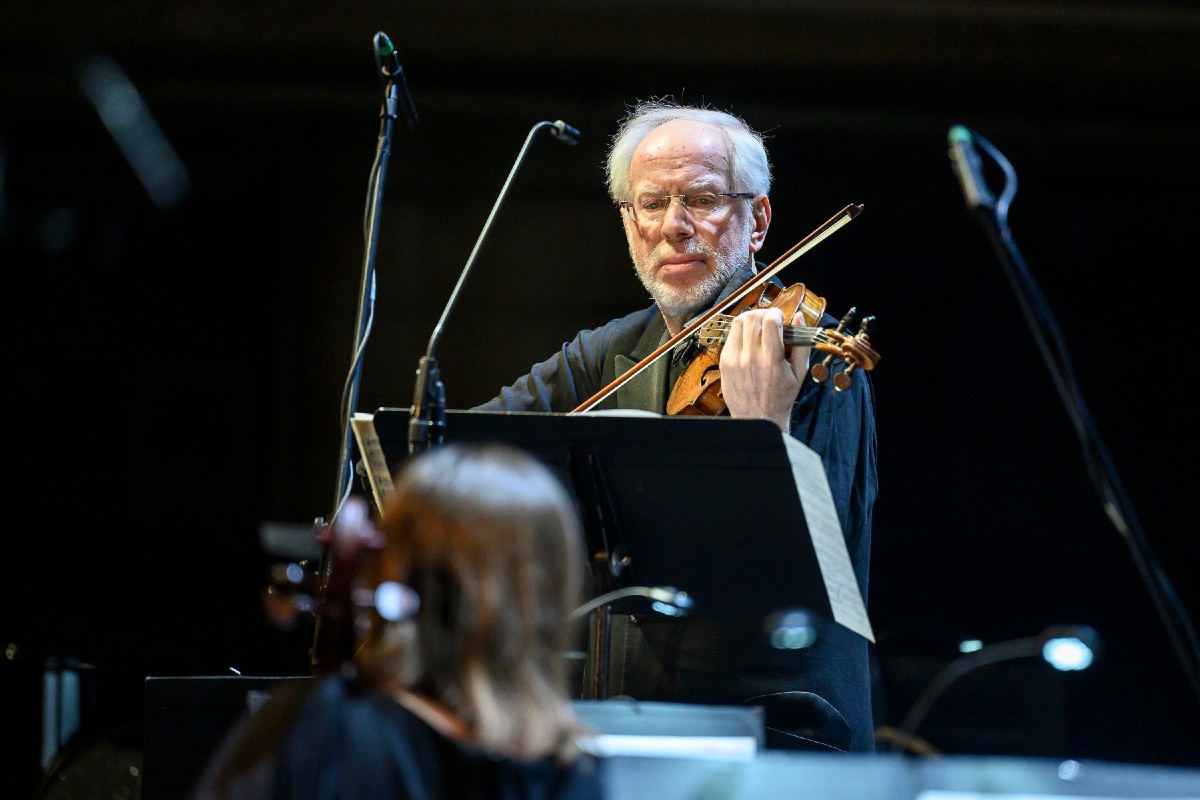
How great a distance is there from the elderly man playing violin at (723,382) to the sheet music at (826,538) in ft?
0.94

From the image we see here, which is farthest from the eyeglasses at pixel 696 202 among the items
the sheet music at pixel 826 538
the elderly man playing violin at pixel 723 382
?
the sheet music at pixel 826 538

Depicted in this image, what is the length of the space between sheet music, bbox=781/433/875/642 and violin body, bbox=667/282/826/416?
0.60m

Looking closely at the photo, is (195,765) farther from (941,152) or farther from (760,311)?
(941,152)

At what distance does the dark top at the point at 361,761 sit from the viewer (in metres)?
1.13

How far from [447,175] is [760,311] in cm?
277

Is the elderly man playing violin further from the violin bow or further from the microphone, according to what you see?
the microphone

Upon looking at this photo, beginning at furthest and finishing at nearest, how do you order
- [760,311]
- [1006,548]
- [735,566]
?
[1006,548] → [760,311] → [735,566]

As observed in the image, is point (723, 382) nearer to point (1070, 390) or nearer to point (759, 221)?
point (759, 221)

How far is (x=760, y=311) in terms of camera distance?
238 cm

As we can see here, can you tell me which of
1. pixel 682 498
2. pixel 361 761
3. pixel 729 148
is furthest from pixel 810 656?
pixel 361 761

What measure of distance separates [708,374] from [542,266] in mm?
→ 2360

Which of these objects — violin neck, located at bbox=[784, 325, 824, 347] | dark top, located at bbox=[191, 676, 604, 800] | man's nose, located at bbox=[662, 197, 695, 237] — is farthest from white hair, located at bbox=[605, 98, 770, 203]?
dark top, located at bbox=[191, 676, 604, 800]

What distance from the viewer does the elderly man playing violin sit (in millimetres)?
→ 2379

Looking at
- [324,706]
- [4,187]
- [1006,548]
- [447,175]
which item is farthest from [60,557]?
[324,706]
